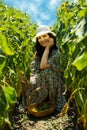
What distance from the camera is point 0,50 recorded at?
2.74 m

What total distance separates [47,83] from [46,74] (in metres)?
0.13

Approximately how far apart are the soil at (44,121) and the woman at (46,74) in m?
0.31

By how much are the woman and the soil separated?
31cm

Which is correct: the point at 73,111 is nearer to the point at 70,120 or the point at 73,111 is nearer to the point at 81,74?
the point at 70,120

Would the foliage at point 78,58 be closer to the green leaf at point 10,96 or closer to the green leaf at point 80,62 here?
the green leaf at point 80,62

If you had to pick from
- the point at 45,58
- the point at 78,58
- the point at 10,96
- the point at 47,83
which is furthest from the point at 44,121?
the point at 78,58

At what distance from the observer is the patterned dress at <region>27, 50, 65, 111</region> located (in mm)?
5391

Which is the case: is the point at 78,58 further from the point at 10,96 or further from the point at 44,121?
the point at 44,121

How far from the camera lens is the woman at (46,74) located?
539cm

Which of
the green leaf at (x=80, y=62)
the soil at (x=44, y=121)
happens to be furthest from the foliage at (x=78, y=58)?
the soil at (x=44, y=121)

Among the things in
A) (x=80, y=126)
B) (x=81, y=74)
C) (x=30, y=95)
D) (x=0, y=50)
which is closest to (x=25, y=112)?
(x=30, y=95)

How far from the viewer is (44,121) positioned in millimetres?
4781

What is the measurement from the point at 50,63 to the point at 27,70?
37 cm

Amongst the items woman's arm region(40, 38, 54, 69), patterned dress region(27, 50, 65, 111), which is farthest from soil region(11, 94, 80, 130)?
woman's arm region(40, 38, 54, 69)
